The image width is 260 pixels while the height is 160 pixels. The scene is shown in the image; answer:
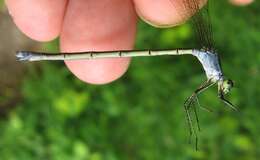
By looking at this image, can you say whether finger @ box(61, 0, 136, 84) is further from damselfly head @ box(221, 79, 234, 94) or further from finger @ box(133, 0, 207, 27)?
damselfly head @ box(221, 79, 234, 94)

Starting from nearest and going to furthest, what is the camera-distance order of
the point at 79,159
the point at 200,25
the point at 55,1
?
1. the point at 55,1
2. the point at 200,25
3. the point at 79,159

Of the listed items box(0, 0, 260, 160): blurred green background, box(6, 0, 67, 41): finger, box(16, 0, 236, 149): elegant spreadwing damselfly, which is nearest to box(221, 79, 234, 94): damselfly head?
box(16, 0, 236, 149): elegant spreadwing damselfly

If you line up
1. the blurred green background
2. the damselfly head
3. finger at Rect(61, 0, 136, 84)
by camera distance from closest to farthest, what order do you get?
finger at Rect(61, 0, 136, 84) → the damselfly head → the blurred green background

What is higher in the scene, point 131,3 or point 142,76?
point 131,3

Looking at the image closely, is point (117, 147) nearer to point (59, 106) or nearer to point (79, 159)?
point (79, 159)

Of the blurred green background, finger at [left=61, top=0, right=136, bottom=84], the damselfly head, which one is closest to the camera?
finger at [left=61, top=0, right=136, bottom=84]

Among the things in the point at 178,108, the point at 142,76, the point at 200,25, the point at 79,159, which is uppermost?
the point at 200,25

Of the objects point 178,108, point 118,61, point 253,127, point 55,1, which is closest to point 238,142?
point 253,127

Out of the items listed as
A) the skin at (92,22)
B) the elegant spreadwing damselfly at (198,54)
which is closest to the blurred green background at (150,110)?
the elegant spreadwing damselfly at (198,54)
